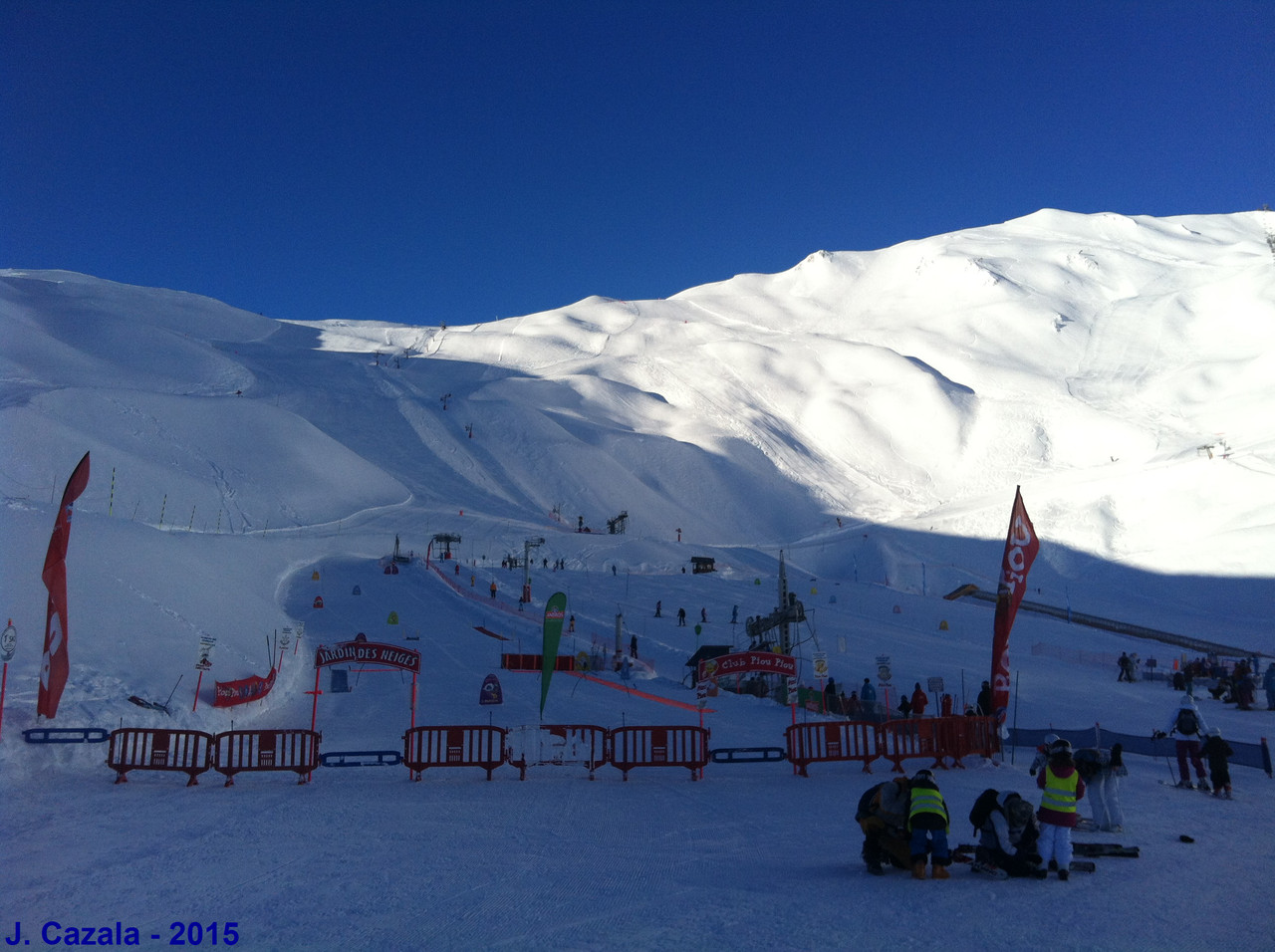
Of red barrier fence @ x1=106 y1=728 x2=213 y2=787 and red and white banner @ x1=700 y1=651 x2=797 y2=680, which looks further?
red and white banner @ x1=700 y1=651 x2=797 y2=680

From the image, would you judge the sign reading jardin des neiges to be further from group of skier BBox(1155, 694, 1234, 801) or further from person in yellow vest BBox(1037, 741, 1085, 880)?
group of skier BBox(1155, 694, 1234, 801)

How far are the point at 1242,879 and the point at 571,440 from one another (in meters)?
70.3

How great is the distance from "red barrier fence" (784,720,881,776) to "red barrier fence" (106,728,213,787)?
7.87 m

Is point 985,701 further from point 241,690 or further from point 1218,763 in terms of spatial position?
point 241,690

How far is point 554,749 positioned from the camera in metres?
12.8

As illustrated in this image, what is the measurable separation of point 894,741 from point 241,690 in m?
11.5

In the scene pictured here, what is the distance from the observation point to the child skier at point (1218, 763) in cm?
996

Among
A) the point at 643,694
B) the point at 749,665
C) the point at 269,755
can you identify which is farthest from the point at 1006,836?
the point at 643,694

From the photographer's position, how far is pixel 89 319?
82750mm

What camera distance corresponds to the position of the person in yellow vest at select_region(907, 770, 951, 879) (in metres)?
6.63

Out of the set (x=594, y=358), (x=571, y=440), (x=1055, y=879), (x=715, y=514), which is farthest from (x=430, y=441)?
(x=1055, y=879)

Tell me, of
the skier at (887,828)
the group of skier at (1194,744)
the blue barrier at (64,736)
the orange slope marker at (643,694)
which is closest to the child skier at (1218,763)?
the group of skier at (1194,744)

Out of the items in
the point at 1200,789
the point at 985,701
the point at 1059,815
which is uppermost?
the point at 985,701

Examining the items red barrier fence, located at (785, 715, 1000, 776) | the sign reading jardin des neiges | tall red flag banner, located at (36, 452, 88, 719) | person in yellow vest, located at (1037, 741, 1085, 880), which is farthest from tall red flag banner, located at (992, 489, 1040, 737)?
tall red flag banner, located at (36, 452, 88, 719)
